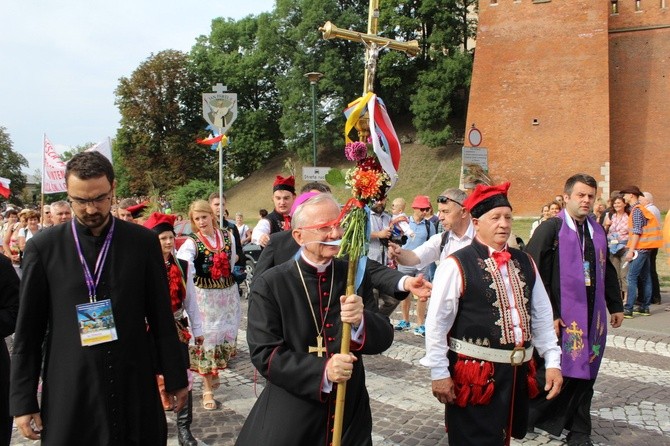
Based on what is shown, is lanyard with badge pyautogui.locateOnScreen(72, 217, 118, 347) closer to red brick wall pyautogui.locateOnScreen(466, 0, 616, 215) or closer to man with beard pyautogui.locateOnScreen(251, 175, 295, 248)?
man with beard pyautogui.locateOnScreen(251, 175, 295, 248)

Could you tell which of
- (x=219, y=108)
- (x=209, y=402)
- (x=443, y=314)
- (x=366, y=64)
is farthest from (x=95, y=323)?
(x=219, y=108)

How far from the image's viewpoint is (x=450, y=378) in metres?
3.53

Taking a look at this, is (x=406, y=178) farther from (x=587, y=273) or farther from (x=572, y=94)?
(x=587, y=273)

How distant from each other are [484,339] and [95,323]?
2109mm

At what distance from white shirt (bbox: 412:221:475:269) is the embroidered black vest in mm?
1521

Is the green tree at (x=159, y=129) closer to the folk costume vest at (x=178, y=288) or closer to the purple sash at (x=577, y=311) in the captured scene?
the folk costume vest at (x=178, y=288)

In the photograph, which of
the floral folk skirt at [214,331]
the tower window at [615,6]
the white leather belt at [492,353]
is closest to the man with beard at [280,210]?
the floral folk skirt at [214,331]

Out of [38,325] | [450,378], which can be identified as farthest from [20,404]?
[450,378]

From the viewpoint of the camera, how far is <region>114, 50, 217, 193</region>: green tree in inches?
1853

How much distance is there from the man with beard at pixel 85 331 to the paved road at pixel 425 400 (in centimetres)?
231

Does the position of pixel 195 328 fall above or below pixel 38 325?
below

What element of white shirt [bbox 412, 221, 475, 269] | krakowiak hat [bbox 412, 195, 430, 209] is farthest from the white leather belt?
krakowiak hat [bbox 412, 195, 430, 209]

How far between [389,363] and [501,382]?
160 inches

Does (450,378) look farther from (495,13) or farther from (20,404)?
(495,13)
